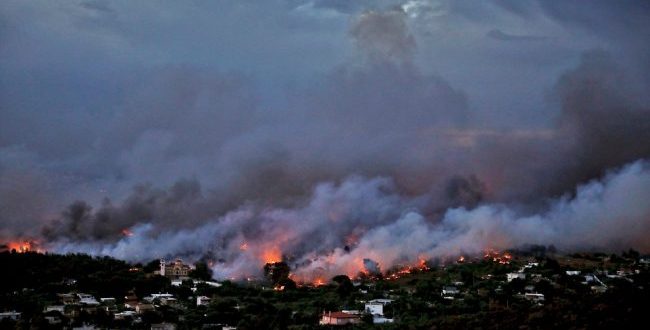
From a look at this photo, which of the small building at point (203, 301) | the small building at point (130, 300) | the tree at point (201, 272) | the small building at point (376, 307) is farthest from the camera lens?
the tree at point (201, 272)

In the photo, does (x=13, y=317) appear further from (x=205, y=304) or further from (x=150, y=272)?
(x=150, y=272)

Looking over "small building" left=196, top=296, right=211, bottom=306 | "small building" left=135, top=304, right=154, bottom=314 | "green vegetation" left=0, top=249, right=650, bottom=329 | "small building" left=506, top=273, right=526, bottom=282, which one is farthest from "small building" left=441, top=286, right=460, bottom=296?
"small building" left=135, top=304, right=154, bottom=314

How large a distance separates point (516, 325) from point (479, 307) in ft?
35.0

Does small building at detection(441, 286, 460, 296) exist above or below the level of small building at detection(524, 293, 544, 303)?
above

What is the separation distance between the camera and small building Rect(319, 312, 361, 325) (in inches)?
1667

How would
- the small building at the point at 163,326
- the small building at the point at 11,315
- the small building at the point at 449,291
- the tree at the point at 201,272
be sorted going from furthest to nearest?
the tree at the point at 201,272 < the small building at the point at 449,291 < the small building at the point at 11,315 < the small building at the point at 163,326

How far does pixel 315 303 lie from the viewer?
159ft

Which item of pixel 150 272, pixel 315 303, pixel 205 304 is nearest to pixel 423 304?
pixel 315 303

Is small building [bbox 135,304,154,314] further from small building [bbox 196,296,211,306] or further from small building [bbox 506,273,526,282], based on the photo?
small building [bbox 506,273,526,282]

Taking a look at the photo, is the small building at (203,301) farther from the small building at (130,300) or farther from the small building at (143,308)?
the small building at (130,300)

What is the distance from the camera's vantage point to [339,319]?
42.6m

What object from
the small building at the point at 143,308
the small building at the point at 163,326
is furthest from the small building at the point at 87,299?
the small building at the point at 163,326

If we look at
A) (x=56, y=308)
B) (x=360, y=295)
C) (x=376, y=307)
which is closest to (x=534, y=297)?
(x=376, y=307)

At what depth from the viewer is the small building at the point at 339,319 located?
139ft
